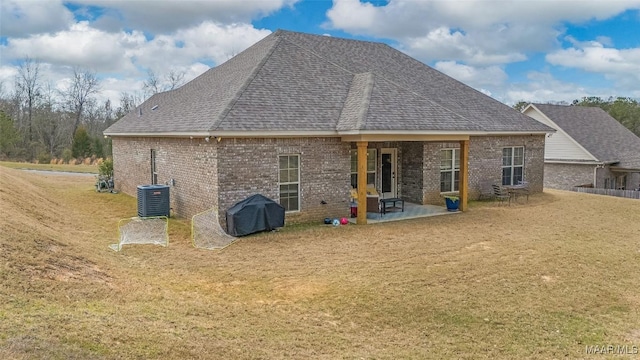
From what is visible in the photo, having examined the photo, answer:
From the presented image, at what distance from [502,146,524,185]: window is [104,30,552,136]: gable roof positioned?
1.07 metres

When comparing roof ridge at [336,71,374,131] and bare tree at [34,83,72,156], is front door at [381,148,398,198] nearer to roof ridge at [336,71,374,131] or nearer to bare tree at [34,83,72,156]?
roof ridge at [336,71,374,131]

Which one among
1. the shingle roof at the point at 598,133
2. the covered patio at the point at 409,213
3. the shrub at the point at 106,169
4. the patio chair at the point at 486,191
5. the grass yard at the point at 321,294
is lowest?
the grass yard at the point at 321,294

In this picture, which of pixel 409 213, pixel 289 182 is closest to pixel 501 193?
pixel 409 213

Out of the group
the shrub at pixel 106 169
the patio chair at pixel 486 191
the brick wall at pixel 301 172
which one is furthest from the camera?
the shrub at pixel 106 169

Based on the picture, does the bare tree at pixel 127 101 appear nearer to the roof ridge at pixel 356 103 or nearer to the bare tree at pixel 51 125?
the bare tree at pixel 51 125

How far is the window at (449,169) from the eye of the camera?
18.8 metres

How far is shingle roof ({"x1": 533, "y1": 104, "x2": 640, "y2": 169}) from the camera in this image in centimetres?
3097

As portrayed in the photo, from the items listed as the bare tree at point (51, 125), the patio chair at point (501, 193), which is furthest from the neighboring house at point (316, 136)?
the bare tree at point (51, 125)

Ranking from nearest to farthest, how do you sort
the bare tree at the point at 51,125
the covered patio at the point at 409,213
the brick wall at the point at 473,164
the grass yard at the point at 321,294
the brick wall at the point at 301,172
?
the grass yard at the point at 321,294, the brick wall at the point at 301,172, the covered patio at the point at 409,213, the brick wall at the point at 473,164, the bare tree at the point at 51,125

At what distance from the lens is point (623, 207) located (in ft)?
61.8

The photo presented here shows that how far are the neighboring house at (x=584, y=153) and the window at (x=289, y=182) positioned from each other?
2192cm

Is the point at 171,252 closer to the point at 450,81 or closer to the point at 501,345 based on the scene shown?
the point at 501,345

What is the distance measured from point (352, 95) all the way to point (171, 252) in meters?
8.60

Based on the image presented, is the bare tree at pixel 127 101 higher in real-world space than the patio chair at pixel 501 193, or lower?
higher
